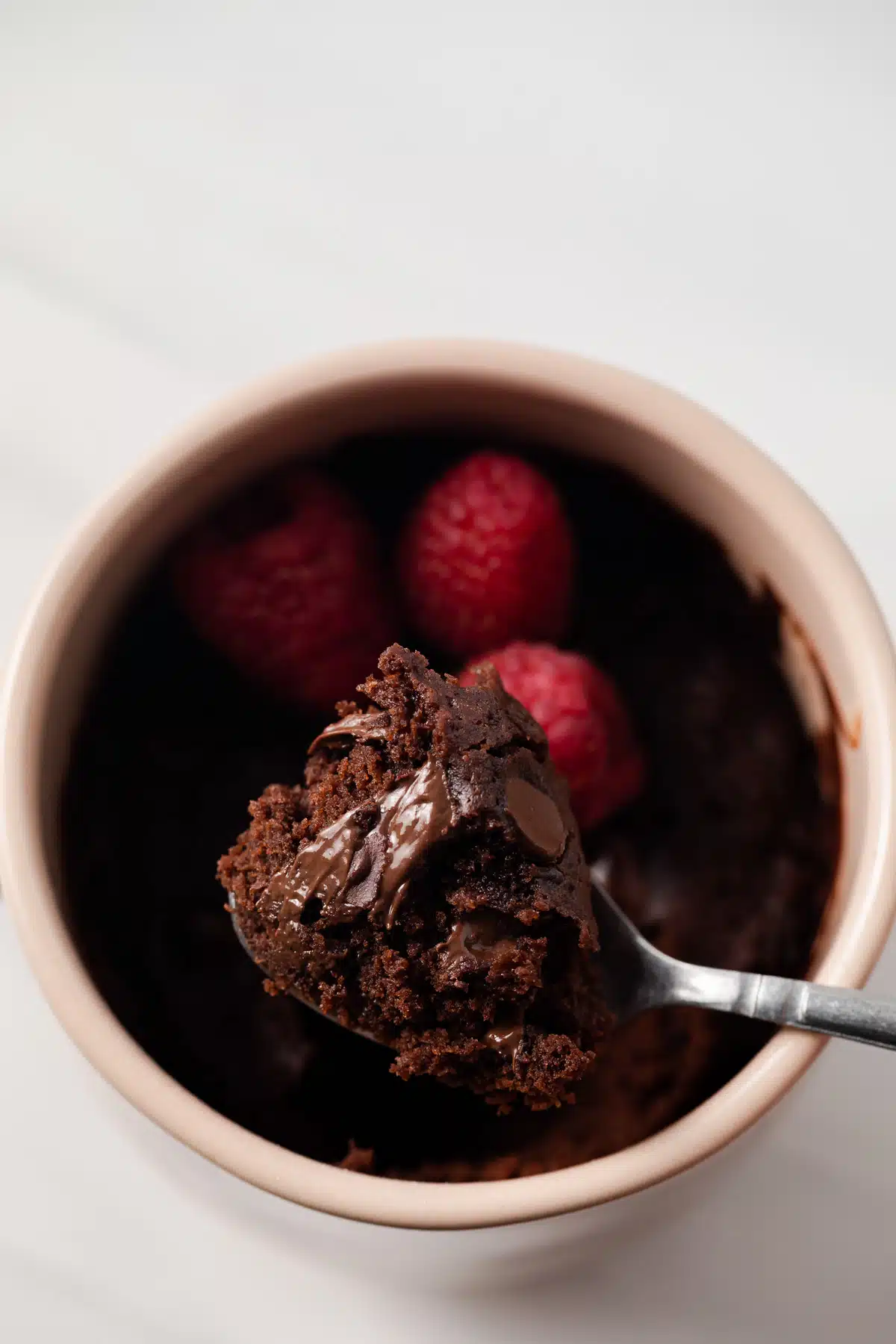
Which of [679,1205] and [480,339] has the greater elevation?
[480,339]

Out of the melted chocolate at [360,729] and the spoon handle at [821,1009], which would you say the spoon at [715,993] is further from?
the melted chocolate at [360,729]

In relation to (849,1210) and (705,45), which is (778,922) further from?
(705,45)

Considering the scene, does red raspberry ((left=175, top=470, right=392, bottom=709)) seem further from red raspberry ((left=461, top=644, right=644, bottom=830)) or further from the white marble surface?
the white marble surface

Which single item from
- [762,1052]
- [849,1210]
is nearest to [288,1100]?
[762,1052]

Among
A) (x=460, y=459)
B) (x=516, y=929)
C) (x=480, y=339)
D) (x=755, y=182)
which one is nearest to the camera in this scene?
(x=516, y=929)

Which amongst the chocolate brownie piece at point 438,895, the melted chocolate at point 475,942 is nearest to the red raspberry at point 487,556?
the chocolate brownie piece at point 438,895

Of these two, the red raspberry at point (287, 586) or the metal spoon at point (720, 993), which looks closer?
the metal spoon at point (720, 993)

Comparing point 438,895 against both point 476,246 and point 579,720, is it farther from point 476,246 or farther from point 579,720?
point 476,246
